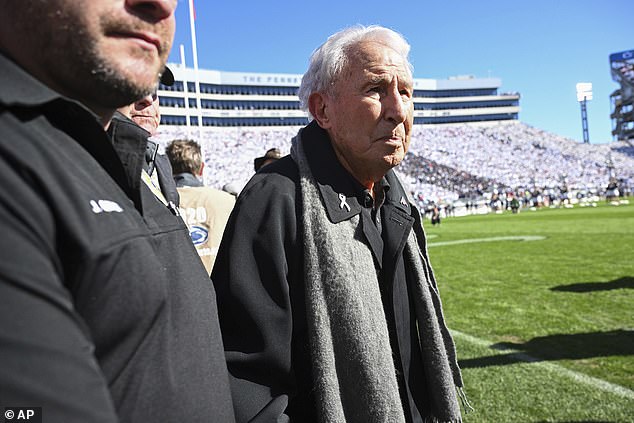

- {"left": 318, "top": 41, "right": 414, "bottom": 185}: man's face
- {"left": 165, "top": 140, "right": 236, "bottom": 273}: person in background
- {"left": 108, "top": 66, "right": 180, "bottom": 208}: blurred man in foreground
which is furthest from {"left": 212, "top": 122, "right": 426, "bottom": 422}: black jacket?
{"left": 165, "top": 140, "right": 236, "bottom": 273}: person in background

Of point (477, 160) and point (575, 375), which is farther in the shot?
point (477, 160)

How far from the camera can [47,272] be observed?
2.60ft

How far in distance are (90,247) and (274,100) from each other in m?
97.8

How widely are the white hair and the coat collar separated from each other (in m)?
0.22

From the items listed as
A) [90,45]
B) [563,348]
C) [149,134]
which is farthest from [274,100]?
Result: [90,45]

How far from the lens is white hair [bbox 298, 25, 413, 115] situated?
2215mm


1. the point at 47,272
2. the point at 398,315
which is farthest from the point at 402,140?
the point at 47,272

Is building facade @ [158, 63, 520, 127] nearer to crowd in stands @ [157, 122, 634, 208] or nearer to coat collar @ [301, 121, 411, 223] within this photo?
crowd in stands @ [157, 122, 634, 208]

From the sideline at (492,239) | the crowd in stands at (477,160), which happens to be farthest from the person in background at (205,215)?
the crowd in stands at (477,160)

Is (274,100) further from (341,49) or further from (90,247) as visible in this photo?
(90,247)

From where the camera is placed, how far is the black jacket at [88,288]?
2.47ft

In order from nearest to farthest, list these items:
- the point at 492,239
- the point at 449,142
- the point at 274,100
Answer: the point at 492,239 → the point at 449,142 → the point at 274,100

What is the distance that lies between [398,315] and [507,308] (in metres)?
7.11

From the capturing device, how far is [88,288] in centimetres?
92
